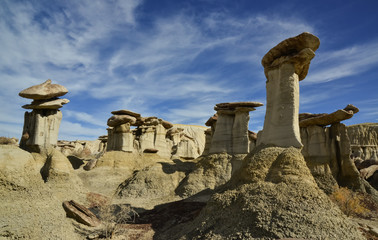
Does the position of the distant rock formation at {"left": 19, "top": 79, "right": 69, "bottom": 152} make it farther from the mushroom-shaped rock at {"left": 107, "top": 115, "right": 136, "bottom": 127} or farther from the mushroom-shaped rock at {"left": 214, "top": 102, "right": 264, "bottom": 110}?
the mushroom-shaped rock at {"left": 214, "top": 102, "right": 264, "bottom": 110}

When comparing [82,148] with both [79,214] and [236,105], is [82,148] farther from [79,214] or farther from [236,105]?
[79,214]

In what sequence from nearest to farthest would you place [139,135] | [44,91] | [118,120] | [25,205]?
[25,205] < [44,91] < [118,120] < [139,135]

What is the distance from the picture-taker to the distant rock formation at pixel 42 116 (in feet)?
43.4

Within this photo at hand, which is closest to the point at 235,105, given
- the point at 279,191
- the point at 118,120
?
the point at 118,120

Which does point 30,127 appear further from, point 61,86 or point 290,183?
point 290,183

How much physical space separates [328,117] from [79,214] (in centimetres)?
1238

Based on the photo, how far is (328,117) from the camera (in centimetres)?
1468

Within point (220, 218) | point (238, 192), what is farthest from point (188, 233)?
point (238, 192)

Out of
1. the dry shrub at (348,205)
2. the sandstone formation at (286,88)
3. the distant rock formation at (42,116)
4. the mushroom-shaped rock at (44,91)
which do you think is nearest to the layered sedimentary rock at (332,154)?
the dry shrub at (348,205)

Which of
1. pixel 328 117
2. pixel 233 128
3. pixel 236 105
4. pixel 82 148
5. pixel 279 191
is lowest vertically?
pixel 279 191

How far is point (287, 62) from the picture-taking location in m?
8.82

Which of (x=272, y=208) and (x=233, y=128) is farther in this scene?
(x=233, y=128)

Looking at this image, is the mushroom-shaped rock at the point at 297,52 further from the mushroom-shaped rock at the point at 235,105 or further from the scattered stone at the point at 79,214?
the scattered stone at the point at 79,214

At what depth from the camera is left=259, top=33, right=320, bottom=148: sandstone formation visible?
8297 mm
